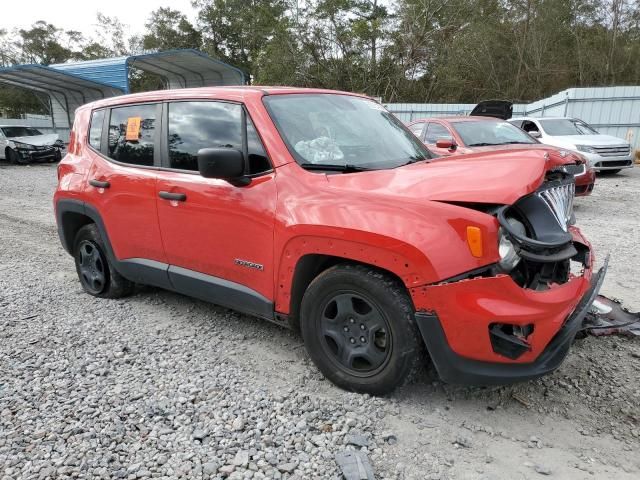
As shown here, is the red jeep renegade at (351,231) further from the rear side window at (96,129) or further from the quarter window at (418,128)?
the quarter window at (418,128)

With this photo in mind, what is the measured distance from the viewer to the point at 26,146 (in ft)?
61.4

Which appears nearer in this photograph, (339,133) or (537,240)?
(537,240)

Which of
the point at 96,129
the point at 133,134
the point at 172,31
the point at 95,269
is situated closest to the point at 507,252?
the point at 133,134

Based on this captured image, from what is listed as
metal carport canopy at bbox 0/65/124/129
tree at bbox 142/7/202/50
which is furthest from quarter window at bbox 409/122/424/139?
tree at bbox 142/7/202/50

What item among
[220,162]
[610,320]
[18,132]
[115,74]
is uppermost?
[115,74]

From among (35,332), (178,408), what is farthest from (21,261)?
(178,408)

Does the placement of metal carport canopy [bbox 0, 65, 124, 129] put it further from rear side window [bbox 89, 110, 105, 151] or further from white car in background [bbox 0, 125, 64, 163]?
rear side window [bbox 89, 110, 105, 151]

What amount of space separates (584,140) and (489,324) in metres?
11.2

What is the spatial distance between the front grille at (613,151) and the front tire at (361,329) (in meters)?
11.3

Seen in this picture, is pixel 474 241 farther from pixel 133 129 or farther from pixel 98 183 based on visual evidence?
pixel 98 183

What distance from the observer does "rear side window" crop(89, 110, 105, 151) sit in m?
4.30

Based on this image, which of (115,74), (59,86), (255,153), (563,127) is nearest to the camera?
(255,153)

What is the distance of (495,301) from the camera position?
2.31 meters

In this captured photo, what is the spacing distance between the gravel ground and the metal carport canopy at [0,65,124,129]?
21.6 m
